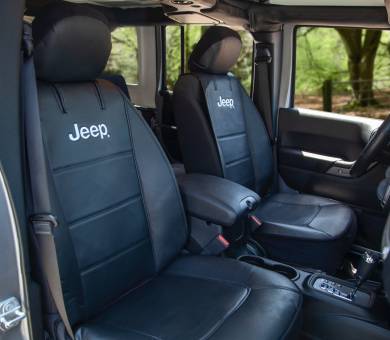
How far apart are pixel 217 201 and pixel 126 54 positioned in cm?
349

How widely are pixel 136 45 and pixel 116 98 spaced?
240 cm

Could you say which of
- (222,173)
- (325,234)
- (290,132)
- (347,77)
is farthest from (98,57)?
(347,77)

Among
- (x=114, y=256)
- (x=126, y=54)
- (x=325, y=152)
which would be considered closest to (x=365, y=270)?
(x=114, y=256)

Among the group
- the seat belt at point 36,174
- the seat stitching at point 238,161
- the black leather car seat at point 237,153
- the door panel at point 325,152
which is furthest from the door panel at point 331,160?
the seat belt at point 36,174

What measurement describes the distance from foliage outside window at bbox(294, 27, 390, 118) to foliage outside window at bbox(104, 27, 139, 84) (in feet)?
5.44

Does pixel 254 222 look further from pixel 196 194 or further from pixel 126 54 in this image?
pixel 126 54

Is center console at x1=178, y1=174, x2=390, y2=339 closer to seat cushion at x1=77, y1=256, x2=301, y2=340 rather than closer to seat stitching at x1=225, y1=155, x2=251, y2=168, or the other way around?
seat cushion at x1=77, y1=256, x2=301, y2=340

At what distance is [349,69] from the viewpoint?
259 inches

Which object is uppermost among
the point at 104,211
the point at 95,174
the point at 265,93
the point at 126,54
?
the point at 126,54

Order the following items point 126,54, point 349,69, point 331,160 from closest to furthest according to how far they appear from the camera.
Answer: point 331,160, point 126,54, point 349,69

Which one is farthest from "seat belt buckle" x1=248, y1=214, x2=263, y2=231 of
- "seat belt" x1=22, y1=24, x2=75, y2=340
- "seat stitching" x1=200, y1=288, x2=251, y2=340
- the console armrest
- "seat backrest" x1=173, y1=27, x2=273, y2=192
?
"seat belt" x1=22, y1=24, x2=75, y2=340

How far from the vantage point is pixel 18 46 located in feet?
3.35

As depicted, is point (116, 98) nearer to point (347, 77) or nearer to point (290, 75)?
point (290, 75)

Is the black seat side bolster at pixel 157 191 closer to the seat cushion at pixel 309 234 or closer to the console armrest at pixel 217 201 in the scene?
the console armrest at pixel 217 201
